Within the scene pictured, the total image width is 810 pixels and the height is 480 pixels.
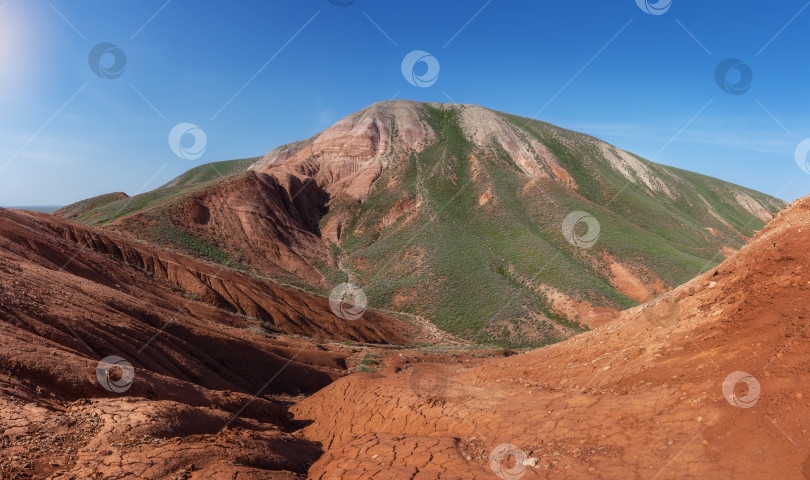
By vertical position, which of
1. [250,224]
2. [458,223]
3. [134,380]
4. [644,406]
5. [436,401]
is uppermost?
[458,223]

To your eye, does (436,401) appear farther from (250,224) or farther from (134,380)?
(250,224)

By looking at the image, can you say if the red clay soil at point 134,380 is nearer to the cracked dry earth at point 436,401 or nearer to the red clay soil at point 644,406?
the cracked dry earth at point 436,401

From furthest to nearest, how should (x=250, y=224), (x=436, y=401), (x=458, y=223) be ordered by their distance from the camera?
(x=458, y=223) → (x=250, y=224) → (x=436, y=401)

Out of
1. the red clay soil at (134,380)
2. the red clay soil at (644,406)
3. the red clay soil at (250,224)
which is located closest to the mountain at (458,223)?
the red clay soil at (250,224)

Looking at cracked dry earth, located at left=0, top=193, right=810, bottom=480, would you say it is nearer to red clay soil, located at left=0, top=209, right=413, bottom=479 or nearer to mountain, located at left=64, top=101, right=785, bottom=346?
red clay soil, located at left=0, top=209, right=413, bottom=479

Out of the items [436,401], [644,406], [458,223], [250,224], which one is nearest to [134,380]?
[436,401]

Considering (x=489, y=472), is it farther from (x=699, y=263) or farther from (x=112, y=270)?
(x=699, y=263)

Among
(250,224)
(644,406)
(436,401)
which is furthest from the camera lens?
A: (250,224)
